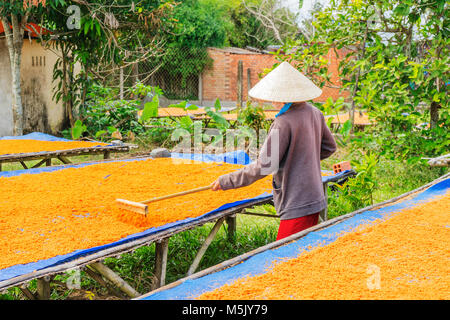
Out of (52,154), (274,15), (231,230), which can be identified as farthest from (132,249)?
(274,15)

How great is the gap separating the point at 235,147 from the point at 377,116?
215 centimetres

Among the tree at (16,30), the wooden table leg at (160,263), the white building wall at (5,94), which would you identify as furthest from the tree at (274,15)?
the white building wall at (5,94)

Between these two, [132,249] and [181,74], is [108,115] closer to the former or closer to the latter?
[181,74]

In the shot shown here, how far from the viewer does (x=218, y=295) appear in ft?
6.09

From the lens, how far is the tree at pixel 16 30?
6.57 metres

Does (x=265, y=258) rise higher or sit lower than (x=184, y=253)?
higher

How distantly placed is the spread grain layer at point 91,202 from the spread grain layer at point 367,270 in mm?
961

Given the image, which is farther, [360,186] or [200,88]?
[200,88]

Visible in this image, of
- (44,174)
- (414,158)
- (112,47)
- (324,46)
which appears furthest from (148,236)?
(112,47)

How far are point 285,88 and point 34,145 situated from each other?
3.83 m

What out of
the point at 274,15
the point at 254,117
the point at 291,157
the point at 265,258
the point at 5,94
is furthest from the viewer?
the point at 274,15

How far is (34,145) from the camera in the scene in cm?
568

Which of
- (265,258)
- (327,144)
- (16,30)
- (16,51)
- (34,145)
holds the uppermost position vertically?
(16,30)

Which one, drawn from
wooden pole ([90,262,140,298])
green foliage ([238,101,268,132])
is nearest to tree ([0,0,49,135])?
green foliage ([238,101,268,132])
